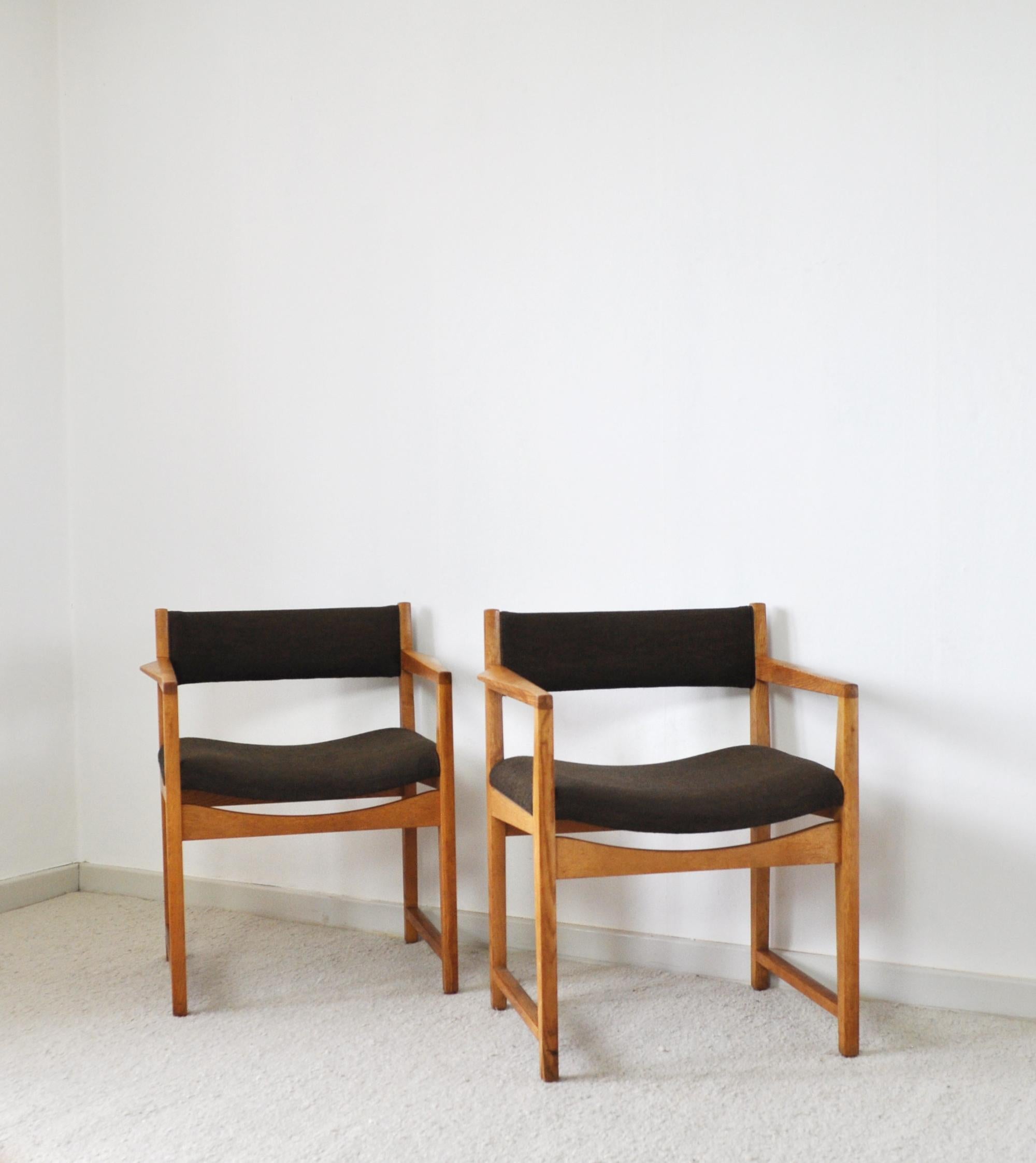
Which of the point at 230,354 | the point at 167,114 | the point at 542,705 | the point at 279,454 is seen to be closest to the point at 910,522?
the point at 542,705

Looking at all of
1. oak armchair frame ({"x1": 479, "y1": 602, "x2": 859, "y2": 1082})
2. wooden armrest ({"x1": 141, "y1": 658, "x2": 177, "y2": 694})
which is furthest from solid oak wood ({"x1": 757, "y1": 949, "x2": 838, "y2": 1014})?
wooden armrest ({"x1": 141, "y1": 658, "x2": 177, "y2": 694})

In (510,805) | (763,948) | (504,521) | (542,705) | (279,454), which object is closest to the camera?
(542,705)

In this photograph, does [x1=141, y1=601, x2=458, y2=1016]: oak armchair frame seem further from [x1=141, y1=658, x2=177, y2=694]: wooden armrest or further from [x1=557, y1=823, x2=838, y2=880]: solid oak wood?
[x1=557, y1=823, x2=838, y2=880]: solid oak wood

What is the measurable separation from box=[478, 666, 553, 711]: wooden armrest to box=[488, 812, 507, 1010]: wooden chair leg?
0.89ft

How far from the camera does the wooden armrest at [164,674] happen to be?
6.79ft

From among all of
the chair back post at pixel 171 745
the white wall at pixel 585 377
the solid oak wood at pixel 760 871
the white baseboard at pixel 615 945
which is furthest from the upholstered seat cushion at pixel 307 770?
the solid oak wood at pixel 760 871

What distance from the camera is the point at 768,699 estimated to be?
2213 mm

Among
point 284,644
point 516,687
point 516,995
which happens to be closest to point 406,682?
point 284,644

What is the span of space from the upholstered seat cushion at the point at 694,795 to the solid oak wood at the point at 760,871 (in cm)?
21

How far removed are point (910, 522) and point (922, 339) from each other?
0.34 m

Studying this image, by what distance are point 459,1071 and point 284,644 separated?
1000mm

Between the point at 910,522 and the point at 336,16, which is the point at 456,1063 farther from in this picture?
the point at 336,16

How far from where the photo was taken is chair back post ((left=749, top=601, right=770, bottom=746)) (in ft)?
7.20

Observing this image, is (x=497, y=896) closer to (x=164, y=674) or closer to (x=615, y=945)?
(x=615, y=945)
